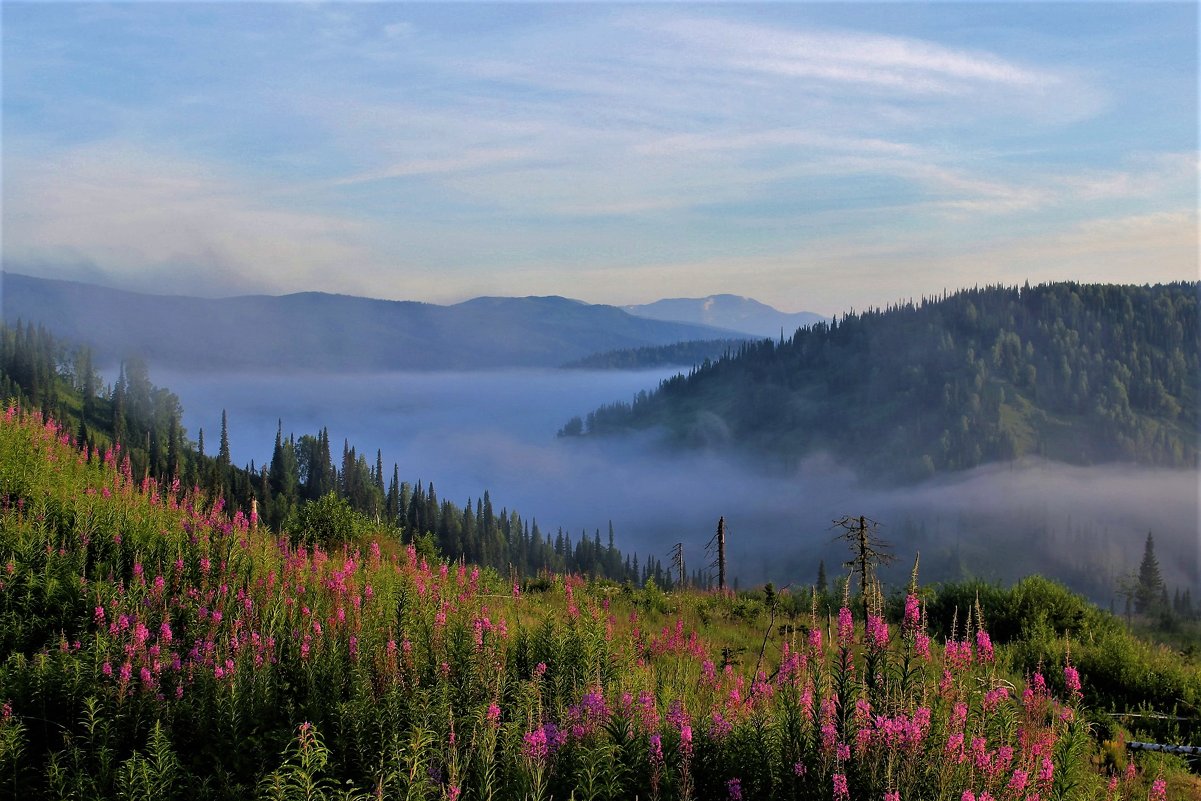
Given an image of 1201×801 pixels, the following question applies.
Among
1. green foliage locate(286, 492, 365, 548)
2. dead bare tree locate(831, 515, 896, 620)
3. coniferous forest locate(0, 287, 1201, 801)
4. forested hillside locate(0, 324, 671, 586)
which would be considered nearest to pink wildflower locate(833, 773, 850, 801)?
coniferous forest locate(0, 287, 1201, 801)

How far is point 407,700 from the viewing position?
784 cm

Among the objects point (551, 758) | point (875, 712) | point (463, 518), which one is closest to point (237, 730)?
point (551, 758)

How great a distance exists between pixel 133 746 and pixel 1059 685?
42.8 feet

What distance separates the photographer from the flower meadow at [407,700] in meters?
6.59

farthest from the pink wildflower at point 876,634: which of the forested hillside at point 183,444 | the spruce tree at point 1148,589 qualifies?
the spruce tree at point 1148,589

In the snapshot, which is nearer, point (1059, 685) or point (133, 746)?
point (133, 746)

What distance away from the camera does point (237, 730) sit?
7.66 meters

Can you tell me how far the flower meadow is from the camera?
21.6 ft

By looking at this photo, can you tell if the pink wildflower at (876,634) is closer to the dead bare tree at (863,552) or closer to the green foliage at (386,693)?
the green foliage at (386,693)

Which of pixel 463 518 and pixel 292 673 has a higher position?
pixel 292 673

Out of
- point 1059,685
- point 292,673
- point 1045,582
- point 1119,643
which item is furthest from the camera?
point 1045,582

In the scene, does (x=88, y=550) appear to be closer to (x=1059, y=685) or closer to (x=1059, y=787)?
(x=1059, y=787)

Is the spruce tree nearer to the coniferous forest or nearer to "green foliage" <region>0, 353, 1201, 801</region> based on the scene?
the coniferous forest

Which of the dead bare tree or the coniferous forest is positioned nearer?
the coniferous forest
